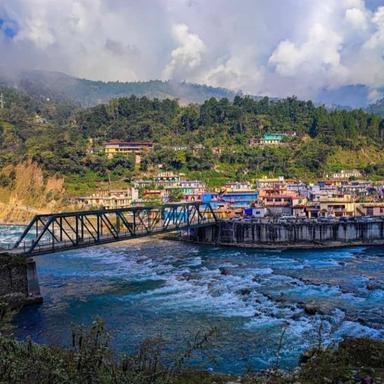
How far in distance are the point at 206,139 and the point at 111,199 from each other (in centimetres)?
3391

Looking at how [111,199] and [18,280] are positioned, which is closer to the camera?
[18,280]

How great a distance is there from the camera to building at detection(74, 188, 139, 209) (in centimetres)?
8506

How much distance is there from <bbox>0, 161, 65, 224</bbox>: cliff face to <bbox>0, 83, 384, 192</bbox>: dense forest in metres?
2.15

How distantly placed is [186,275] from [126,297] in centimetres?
837

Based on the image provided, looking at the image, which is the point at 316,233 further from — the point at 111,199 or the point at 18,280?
the point at 111,199

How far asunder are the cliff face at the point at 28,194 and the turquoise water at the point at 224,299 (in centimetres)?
4084

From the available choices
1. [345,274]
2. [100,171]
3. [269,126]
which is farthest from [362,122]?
[345,274]

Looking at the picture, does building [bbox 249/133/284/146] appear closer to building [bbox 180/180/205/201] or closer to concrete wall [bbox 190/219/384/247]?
building [bbox 180/180/205/201]

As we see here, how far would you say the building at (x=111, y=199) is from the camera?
85.1 metres

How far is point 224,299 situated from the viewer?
110 ft

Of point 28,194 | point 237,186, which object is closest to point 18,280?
point 237,186

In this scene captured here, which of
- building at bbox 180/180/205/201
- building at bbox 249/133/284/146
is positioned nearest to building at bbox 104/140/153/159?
building at bbox 180/180/205/201

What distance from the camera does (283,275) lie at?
136 feet

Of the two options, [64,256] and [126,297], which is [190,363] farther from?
[64,256]
